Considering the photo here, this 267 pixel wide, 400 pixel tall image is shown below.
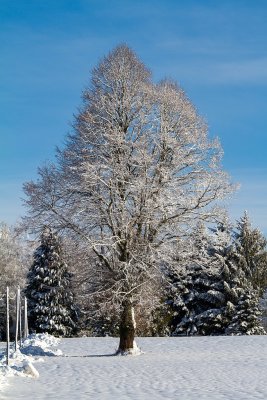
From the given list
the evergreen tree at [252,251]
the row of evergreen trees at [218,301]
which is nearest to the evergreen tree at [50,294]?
the row of evergreen trees at [218,301]

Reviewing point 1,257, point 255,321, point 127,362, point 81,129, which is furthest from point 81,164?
point 1,257

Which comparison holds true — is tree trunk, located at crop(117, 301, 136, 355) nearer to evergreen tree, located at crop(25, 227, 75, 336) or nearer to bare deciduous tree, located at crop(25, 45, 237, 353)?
bare deciduous tree, located at crop(25, 45, 237, 353)

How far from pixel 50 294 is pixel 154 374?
2588 cm

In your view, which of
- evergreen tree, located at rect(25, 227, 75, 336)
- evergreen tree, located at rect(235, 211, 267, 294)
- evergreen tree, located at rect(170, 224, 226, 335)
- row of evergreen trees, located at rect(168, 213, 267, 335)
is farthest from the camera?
evergreen tree, located at rect(235, 211, 267, 294)

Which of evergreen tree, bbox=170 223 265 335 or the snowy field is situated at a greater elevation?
evergreen tree, bbox=170 223 265 335

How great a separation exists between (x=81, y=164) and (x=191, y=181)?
3.54 metres

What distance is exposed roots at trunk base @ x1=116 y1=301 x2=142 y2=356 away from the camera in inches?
776

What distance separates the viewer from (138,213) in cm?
1888

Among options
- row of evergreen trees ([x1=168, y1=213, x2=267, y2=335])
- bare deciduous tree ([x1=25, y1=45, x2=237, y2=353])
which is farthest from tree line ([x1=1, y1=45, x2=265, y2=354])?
row of evergreen trees ([x1=168, y1=213, x2=267, y2=335])

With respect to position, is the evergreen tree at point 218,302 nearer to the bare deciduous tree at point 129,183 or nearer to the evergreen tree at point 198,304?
the evergreen tree at point 198,304

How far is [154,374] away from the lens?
50.0 ft

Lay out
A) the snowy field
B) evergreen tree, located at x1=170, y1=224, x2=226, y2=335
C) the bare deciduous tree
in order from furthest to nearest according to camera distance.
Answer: evergreen tree, located at x1=170, y1=224, x2=226, y2=335 → the bare deciduous tree → the snowy field

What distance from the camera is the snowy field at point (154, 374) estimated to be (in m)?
12.1

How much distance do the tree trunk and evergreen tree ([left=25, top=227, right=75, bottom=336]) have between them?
20.2 metres
